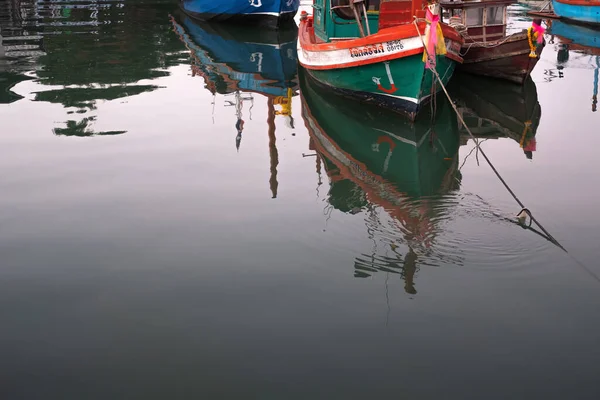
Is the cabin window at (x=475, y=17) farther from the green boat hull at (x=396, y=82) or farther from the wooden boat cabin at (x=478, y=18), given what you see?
the green boat hull at (x=396, y=82)

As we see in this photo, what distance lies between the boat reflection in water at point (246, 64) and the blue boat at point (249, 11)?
0.38m

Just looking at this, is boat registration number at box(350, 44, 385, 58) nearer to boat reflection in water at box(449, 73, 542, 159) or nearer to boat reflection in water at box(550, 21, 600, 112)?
boat reflection in water at box(449, 73, 542, 159)

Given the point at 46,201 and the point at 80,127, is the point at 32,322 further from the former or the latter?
the point at 80,127

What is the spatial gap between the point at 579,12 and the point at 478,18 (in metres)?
15.2

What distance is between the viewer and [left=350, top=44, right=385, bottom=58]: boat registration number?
12.9m

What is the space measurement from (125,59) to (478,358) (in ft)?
55.7

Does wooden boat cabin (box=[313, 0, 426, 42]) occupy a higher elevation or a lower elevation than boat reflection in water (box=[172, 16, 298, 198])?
higher

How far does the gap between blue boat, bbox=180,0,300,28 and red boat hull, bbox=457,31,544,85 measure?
1204 centimetres

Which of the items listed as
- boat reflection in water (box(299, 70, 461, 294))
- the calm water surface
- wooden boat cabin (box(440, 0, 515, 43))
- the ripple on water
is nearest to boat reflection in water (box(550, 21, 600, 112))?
wooden boat cabin (box(440, 0, 515, 43))

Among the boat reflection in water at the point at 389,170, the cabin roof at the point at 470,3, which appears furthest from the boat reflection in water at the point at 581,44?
the boat reflection in water at the point at 389,170

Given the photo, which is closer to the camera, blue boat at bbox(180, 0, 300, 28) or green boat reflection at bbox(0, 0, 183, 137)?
green boat reflection at bbox(0, 0, 183, 137)

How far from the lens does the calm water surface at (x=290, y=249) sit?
5758 millimetres

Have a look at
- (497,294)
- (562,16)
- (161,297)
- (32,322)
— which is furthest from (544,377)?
(562,16)

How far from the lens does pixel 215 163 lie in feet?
36.8
